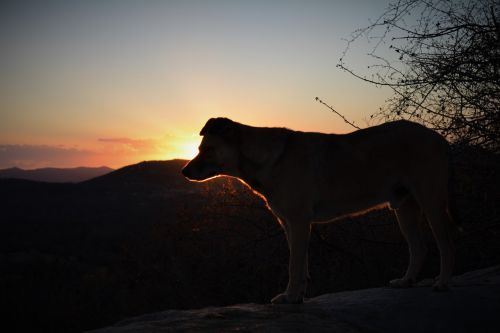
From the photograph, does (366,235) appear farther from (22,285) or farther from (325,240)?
(22,285)

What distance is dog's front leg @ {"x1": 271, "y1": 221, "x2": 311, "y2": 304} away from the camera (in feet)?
16.1

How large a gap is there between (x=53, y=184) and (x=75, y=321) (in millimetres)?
45955

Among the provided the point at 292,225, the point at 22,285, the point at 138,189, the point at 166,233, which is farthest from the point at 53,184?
the point at 292,225

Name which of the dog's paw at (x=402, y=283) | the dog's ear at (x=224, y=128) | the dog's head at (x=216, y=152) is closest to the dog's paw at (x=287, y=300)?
the dog's paw at (x=402, y=283)

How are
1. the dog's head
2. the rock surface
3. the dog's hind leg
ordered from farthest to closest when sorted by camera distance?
the dog's hind leg
the dog's head
the rock surface

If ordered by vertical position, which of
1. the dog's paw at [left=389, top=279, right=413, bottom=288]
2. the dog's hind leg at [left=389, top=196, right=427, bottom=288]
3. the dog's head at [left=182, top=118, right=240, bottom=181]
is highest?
the dog's head at [left=182, top=118, right=240, bottom=181]

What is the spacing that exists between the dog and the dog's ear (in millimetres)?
13

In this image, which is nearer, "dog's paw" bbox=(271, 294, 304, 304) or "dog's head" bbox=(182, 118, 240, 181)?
"dog's paw" bbox=(271, 294, 304, 304)

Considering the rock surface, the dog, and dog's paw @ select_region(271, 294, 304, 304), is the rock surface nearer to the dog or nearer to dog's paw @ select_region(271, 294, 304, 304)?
dog's paw @ select_region(271, 294, 304, 304)

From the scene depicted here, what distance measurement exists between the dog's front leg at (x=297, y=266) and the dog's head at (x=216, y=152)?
3.89ft

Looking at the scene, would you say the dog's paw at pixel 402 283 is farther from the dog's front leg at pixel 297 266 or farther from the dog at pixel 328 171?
the dog's front leg at pixel 297 266

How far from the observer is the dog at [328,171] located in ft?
17.0

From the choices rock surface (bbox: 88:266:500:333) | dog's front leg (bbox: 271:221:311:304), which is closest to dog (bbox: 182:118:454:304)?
dog's front leg (bbox: 271:221:311:304)

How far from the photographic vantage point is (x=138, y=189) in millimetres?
51656
